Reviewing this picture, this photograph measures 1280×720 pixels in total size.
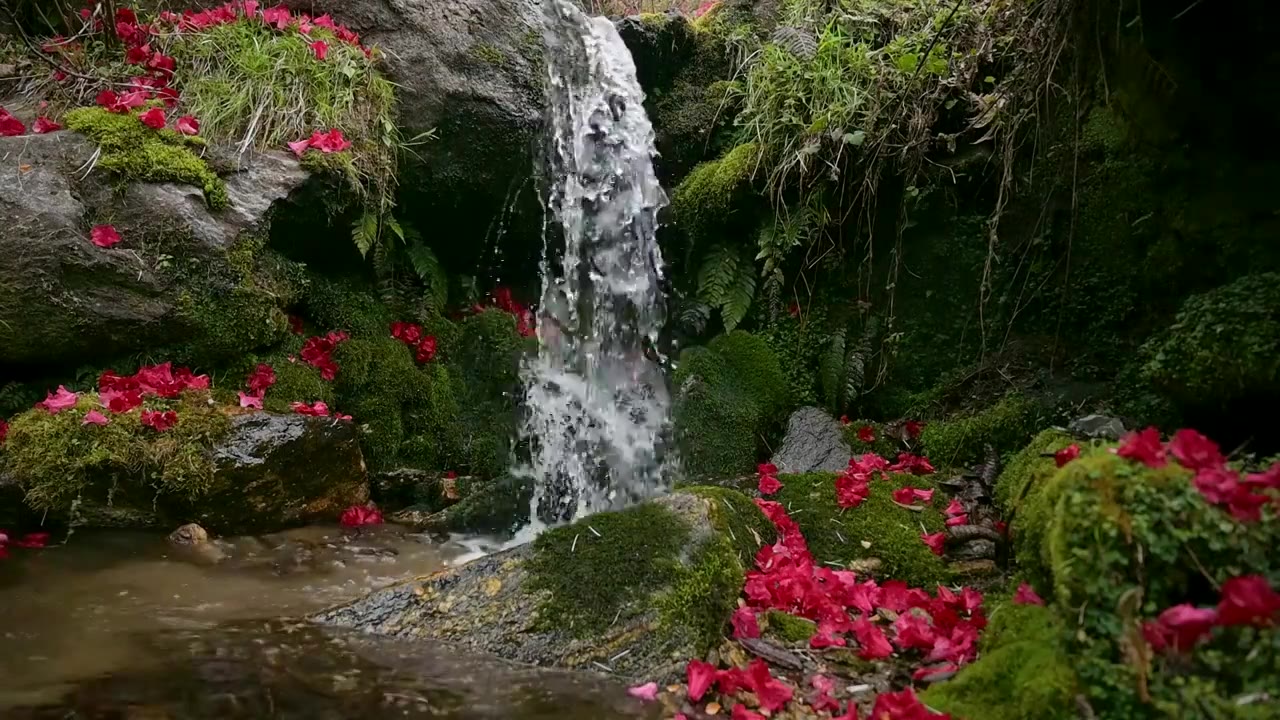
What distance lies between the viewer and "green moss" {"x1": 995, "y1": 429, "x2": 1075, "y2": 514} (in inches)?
104

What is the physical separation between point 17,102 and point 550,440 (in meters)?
3.90

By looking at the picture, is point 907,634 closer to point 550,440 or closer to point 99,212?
point 550,440

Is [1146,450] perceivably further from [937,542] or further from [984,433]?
[984,433]

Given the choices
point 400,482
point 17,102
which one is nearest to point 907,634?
point 400,482

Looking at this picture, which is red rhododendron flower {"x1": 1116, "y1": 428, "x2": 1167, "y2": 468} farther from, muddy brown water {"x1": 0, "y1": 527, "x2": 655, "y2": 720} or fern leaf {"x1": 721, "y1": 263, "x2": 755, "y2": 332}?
fern leaf {"x1": 721, "y1": 263, "x2": 755, "y2": 332}

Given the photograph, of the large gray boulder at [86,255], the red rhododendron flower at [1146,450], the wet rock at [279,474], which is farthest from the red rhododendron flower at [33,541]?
the red rhododendron flower at [1146,450]

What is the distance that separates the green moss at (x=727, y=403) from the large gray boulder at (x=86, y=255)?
2.96 meters

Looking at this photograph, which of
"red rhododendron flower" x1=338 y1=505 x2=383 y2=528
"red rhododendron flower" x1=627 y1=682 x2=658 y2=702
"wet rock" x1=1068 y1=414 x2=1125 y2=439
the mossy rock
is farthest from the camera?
"red rhododendron flower" x1=338 y1=505 x2=383 y2=528

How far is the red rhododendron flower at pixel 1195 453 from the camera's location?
182cm

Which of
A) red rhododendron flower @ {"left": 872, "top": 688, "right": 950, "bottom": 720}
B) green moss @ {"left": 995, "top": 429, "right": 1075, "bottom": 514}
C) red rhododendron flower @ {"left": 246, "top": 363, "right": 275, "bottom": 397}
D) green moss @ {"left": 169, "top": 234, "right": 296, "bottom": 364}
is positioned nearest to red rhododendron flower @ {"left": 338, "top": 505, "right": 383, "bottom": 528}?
red rhododendron flower @ {"left": 246, "top": 363, "right": 275, "bottom": 397}

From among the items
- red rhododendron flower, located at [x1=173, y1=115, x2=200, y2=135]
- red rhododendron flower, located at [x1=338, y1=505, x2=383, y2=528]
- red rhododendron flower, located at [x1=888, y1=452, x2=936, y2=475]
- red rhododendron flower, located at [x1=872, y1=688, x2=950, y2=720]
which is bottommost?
red rhododendron flower, located at [x1=338, y1=505, x2=383, y2=528]

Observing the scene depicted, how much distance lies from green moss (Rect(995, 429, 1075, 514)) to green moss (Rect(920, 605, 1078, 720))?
1.75 feet

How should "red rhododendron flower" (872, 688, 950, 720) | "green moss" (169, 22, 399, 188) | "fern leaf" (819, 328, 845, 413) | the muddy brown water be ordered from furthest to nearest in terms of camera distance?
"fern leaf" (819, 328, 845, 413)
"green moss" (169, 22, 399, 188)
the muddy brown water
"red rhododendron flower" (872, 688, 950, 720)

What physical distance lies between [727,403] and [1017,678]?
3.45 metres
